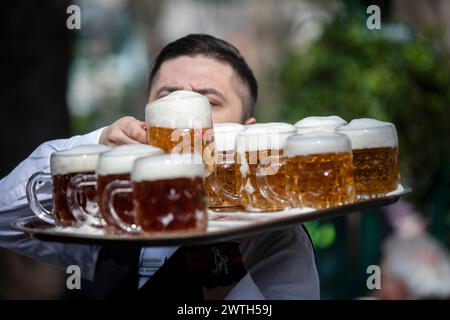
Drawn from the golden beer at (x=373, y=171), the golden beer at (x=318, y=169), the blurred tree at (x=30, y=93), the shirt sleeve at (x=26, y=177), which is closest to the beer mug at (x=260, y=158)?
the golden beer at (x=318, y=169)

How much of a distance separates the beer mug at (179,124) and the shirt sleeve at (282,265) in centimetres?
49

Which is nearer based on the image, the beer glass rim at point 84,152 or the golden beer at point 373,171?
the beer glass rim at point 84,152

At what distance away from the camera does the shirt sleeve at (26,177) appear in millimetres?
2510

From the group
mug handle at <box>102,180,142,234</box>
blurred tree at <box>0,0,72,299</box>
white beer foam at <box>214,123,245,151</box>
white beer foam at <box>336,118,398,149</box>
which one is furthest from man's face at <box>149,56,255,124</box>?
blurred tree at <box>0,0,72,299</box>

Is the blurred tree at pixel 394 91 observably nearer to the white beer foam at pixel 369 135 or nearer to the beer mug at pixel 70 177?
the white beer foam at pixel 369 135

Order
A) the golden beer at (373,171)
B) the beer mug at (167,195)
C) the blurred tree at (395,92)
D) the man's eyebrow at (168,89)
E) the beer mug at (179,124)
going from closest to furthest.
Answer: the beer mug at (167,195) → the beer mug at (179,124) → the golden beer at (373,171) → the man's eyebrow at (168,89) → the blurred tree at (395,92)

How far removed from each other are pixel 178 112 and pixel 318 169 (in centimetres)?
40

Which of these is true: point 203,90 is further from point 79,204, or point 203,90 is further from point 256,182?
point 79,204

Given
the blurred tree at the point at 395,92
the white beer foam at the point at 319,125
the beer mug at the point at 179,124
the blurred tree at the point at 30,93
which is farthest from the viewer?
the blurred tree at the point at 395,92

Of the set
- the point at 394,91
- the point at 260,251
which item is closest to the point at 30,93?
the point at 394,91

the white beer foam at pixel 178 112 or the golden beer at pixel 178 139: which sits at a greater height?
the white beer foam at pixel 178 112

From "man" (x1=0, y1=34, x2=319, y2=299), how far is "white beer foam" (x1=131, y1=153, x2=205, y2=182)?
432 millimetres

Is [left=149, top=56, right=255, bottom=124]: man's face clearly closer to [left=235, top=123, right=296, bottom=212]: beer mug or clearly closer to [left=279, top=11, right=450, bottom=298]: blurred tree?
[left=235, top=123, right=296, bottom=212]: beer mug
